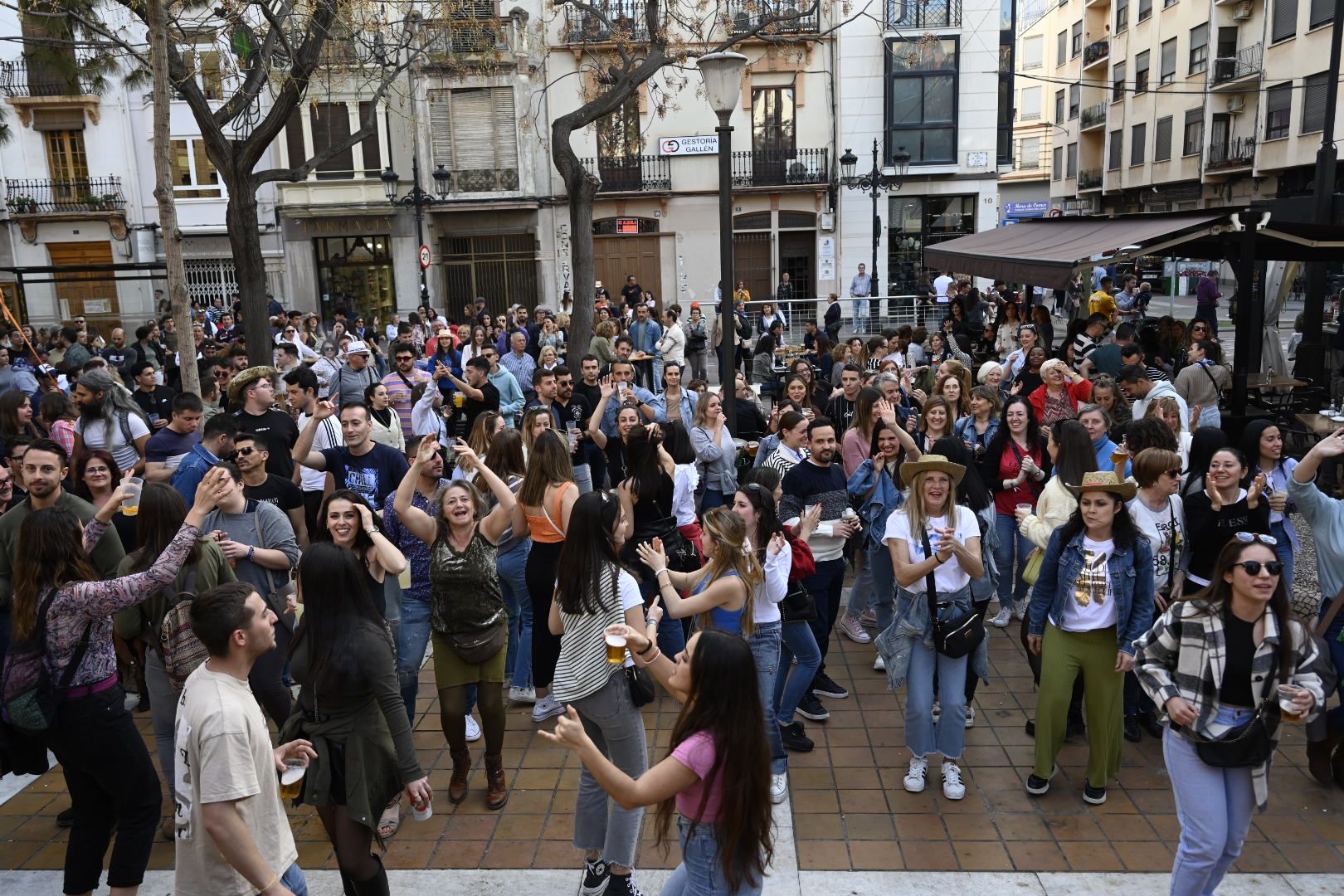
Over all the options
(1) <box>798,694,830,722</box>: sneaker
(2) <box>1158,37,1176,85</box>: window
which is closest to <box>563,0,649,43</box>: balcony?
(2) <box>1158,37,1176,85</box>: window

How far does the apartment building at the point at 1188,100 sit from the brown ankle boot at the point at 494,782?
24884mm

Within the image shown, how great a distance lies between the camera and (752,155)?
88.9ft

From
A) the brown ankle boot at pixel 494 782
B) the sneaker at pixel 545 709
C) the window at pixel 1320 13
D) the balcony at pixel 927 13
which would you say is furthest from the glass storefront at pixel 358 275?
the window at pixel 1320 13

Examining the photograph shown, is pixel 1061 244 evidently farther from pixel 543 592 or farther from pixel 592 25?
pixel 592 25

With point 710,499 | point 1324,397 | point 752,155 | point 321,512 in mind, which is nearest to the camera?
point 321,512

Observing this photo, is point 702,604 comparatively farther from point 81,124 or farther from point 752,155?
point 81,124

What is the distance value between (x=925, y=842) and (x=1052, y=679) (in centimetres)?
103

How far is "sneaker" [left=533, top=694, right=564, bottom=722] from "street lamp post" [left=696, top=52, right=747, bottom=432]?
321cm

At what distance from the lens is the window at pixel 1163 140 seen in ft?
117

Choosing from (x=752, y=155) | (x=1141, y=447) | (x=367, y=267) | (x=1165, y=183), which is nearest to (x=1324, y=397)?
(x=1141, y=447)

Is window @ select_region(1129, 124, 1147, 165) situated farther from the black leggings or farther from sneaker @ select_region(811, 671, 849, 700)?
the black leggings

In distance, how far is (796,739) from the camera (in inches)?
220

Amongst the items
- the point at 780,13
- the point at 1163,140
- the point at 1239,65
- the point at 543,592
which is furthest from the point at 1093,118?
the point at 543,592

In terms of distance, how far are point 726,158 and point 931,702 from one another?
16.6ft
